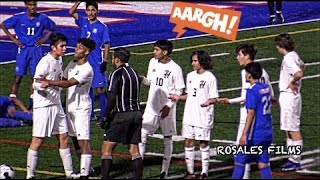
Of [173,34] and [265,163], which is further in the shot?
[173,34]

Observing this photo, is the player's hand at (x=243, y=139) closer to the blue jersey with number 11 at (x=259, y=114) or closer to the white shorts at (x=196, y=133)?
the blue jersey with number 11 at (x=259, y=114)

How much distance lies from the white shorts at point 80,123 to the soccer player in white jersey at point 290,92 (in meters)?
3.13

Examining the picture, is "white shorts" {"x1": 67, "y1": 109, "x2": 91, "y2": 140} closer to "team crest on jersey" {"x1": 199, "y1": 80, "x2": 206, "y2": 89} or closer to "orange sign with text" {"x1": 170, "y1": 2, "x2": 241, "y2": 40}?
"team crest on jersey" {"x1": 199, "y1": 80, "x2": 206, "y2": 89}

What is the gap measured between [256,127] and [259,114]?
0.62 feet

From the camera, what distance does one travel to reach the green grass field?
1767 centimetres

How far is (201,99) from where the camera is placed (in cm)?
1675

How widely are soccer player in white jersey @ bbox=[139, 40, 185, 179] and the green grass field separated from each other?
0.65 meters

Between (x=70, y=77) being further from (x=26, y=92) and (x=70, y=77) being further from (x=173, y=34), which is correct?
(x=173, y=34)

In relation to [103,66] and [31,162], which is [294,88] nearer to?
[31,162]

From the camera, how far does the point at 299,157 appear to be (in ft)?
56.7

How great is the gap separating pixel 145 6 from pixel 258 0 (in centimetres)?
375

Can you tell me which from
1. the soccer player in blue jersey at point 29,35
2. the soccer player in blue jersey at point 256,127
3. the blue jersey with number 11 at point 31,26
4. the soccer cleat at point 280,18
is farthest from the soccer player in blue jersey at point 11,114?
the soccer cleat at point 280,18

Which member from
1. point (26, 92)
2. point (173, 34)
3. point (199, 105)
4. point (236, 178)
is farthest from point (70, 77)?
point (173, 34)

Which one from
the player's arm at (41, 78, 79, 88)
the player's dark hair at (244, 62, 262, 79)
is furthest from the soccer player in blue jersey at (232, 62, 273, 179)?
the player's arm at (41, 78, 79, 88)
